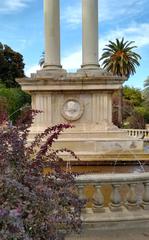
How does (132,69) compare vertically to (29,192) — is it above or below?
above

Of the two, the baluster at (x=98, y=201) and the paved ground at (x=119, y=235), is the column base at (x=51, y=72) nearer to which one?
the baluster at (x=98, y=201)

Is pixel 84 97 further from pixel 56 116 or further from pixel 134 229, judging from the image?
pixel 134 229

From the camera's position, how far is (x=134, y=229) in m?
6.27

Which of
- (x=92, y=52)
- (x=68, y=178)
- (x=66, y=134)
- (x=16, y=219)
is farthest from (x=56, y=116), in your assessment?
(x=16, y=219)

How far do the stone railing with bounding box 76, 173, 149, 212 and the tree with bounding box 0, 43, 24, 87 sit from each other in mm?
70548

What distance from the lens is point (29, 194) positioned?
3.89 m

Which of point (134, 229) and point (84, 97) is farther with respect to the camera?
point (84, 97)

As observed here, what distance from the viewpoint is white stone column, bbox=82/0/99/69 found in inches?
672

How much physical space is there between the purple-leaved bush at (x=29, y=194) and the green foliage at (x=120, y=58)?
67.4 m

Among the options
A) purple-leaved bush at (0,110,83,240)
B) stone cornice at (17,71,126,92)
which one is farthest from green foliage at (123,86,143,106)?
purple-leaved bush at (0,110,83,240)

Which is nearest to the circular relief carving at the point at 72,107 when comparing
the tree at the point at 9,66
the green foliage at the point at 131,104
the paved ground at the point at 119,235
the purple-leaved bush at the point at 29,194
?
the paved ground at the point at 119,235

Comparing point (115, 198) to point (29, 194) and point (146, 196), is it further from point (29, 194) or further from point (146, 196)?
point (29, 194)

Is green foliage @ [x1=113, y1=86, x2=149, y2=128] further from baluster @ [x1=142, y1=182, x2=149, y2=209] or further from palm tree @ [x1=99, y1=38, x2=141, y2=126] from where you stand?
baluster @ [x1=142, y1=182, x2=149, y2=209]

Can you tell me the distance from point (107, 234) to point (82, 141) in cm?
969
